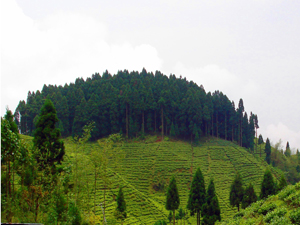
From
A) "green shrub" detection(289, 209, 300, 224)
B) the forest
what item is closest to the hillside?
"green shrub" detection(289, 209, 300, 224)

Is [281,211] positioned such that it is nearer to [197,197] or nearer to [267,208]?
[267,208]

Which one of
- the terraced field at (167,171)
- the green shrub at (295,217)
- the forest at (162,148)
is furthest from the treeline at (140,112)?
the green shrub at (295,217)

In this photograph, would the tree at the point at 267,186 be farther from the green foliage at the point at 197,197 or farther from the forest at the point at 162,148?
the green foliage at the point at 197,197

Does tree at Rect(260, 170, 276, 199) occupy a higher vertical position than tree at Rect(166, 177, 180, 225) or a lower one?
higher

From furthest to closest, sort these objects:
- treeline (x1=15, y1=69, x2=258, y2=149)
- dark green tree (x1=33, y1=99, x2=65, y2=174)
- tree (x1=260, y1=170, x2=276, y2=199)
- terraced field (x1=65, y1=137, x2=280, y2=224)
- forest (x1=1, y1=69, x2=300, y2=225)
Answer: treeline (x1=15, y1=69, x2=258, y2=149) < terraced field (x1=65, y1=137, x2=280, y2=224) < tree (x1=260, y1=170, x2=276, y2=199) < forest (x1=1, y1=69, x2=300, y2=225) < dark green tree (x1=33, y1=99, x2=65, y2=174)

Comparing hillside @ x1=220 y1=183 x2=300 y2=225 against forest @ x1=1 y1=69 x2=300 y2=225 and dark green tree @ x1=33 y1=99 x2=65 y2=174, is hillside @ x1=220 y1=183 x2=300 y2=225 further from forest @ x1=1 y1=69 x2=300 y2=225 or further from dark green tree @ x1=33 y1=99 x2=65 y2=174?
dark green tree @ x1=33 y1=99 x2=65 y2=174

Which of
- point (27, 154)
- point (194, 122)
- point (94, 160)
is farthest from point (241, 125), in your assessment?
point (27, 154)

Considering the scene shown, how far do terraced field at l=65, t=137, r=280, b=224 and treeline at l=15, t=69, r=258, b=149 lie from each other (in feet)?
18.7

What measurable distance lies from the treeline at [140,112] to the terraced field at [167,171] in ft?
18.7

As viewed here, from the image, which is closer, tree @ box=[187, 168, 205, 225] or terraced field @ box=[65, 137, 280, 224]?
A: tree @ box=[187, 168, 205, 225]

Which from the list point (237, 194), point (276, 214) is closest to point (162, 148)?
point (237, 194)

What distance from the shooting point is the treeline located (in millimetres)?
62062

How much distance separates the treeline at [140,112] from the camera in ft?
204

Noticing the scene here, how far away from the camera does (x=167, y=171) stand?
Answer: 4978cm
